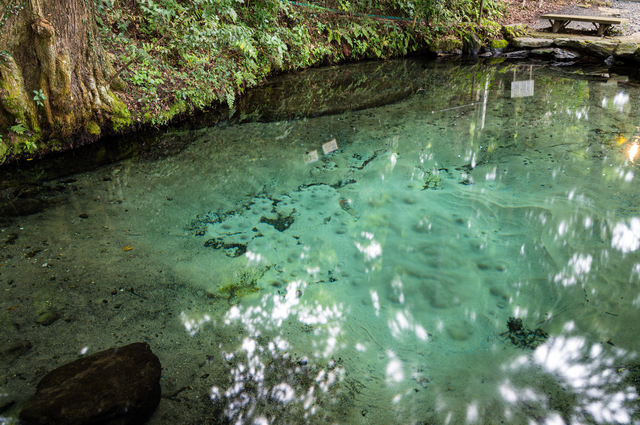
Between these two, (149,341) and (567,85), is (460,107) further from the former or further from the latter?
(149,341)

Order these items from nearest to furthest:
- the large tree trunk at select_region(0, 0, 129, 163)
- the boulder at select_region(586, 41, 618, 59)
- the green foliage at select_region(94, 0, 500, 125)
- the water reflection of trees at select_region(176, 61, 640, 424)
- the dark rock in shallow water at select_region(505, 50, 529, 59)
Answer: the water reflection of trees at select_region(176, 61, 640, 424) < the large tree trunk at select_region(0, 0, 129, 163) < the green foliage at select_region(94, 0, 500, 125) < the boulder at select_region(586, 41, 618, 59) < the dark rock in shallow water at select_region(505, 50, 529, 59)

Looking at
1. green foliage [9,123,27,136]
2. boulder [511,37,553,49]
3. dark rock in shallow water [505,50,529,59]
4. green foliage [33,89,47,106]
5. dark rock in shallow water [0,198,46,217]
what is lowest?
dark rock in shallow water [505,50,529,59]

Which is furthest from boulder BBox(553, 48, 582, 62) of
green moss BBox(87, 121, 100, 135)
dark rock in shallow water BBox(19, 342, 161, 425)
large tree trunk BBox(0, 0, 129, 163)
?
dark rock in shallow water BBox(19, 342, 161, 425)

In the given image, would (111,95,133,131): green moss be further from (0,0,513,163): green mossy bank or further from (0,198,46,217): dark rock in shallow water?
(0,198,46,217): dark rock in shallow water

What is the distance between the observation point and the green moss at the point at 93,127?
507cm

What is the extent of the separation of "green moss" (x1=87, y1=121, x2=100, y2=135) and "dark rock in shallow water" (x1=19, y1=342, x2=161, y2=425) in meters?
3.90

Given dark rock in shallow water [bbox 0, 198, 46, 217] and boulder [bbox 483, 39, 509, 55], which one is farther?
boulder [bbox 483, 39, 509, 55]

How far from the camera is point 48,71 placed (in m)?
4.53

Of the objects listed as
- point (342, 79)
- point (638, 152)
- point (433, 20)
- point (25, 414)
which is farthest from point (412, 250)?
point (433, 20)

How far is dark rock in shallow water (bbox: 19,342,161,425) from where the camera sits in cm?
183

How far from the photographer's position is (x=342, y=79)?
9.23 m

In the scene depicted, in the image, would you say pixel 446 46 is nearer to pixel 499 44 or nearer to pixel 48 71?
pixel 499 44

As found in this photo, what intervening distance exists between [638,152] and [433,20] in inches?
364

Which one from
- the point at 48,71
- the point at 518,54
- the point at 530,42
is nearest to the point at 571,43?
the point at 530,42
